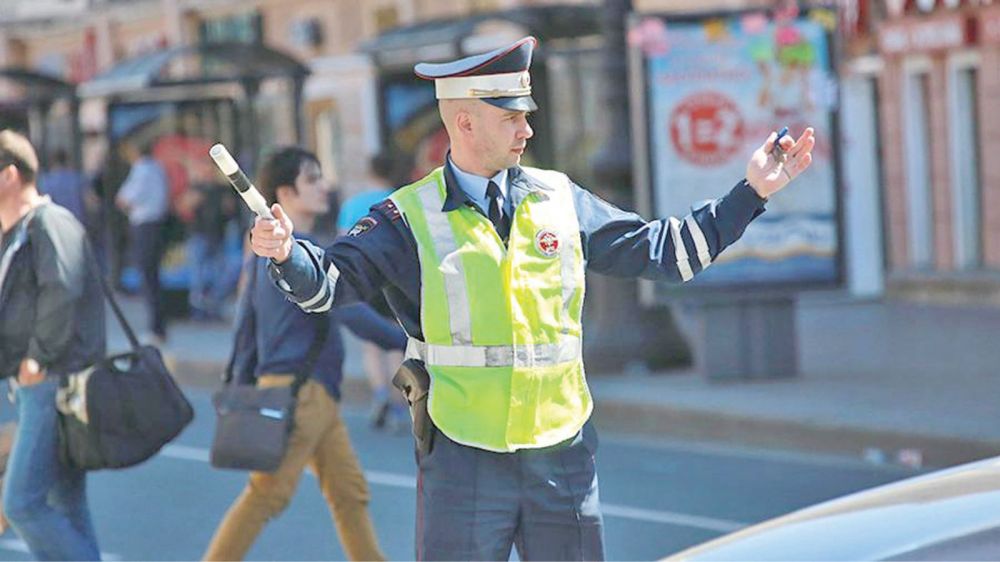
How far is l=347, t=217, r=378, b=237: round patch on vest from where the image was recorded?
4.92 metres

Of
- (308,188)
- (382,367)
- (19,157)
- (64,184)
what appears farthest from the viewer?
(64,184)

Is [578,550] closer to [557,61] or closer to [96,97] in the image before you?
[557,61]

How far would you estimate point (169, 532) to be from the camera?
9.50 metres

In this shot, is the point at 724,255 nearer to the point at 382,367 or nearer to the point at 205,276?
the point at 382,367

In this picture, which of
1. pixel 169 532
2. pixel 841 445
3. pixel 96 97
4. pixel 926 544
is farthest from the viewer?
pixel 96 97

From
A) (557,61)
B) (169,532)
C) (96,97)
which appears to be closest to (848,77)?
(557,61)

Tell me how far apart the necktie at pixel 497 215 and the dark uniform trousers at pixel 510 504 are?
19.5 inches

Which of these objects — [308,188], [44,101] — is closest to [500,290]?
[308,188]

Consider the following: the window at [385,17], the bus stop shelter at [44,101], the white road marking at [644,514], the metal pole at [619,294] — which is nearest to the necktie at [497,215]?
the white road marking at [644,514]

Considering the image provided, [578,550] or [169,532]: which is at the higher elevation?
[578,550]

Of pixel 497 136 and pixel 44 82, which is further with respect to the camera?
pixel 44 82

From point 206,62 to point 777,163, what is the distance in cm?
1648

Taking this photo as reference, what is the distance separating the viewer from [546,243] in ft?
15.9

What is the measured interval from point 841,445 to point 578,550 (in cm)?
638
